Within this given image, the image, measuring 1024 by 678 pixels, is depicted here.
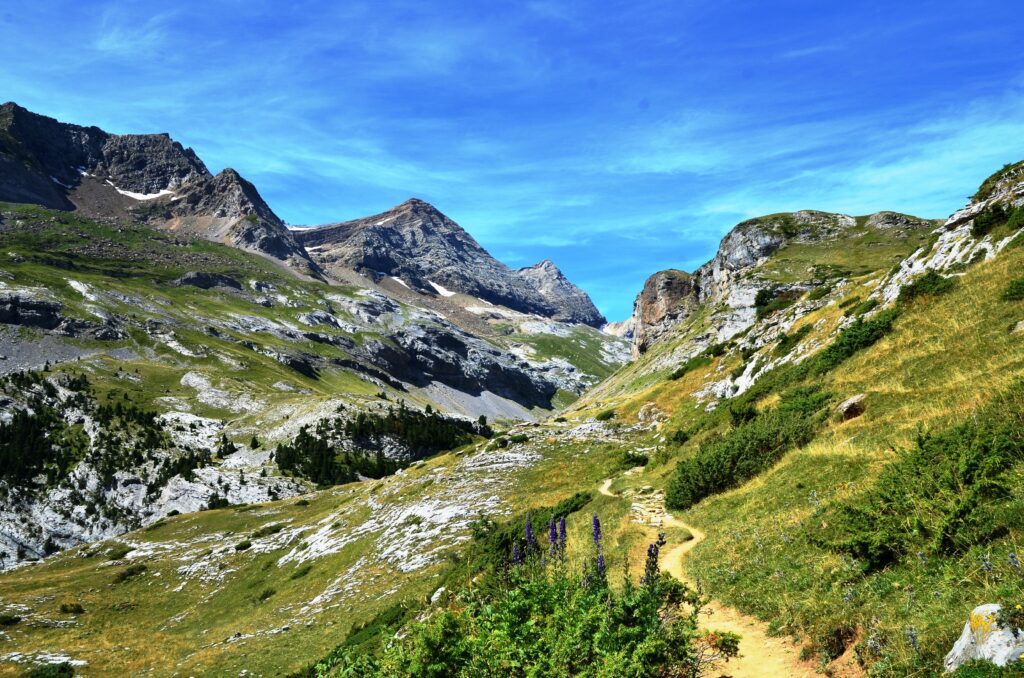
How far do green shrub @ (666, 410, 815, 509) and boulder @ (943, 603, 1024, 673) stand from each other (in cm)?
1316

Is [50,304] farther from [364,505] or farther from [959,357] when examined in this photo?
[959,357]

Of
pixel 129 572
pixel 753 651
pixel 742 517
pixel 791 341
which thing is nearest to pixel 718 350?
pixel 791 341

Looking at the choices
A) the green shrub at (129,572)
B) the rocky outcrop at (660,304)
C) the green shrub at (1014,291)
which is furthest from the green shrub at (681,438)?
the rocky outcrop at (660,304)

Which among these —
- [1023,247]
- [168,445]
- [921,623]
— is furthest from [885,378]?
[168,445]

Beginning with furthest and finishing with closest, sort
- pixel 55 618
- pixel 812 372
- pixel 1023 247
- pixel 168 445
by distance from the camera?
1. pixel 168 445
2. pixel 55 618
3. pixel 812 372
4. pixel 1023 247

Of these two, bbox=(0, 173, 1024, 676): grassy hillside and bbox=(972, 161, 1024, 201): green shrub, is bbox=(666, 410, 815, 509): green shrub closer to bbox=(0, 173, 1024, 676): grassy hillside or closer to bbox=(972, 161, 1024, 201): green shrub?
bbox=(0, 173, 1024, 676): grassy hillside

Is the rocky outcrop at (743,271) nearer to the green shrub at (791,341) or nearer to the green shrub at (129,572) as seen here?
the green shrub at (791,341)

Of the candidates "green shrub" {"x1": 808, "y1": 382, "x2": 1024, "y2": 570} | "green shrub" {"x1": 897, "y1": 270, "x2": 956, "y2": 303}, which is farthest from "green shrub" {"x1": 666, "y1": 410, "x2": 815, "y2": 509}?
"green shrub" {"x1": 897, "y1": 270, "x2": 956, "y2": 303}

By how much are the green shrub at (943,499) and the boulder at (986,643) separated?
320cm

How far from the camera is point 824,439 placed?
17094 mm

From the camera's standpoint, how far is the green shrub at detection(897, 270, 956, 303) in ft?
75.9

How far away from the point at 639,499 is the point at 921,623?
1580 centimetres

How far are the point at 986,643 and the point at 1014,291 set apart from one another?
18.5m

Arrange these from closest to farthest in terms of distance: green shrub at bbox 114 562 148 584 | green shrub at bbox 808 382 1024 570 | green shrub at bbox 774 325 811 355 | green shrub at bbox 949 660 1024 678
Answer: green shrub at bbox 949 660 1024 678 → green shrub at bbox 808 382 1024 570 → green shrub at bbox 774 325 811 355 → green shrub at bbox 114 562 148 584
